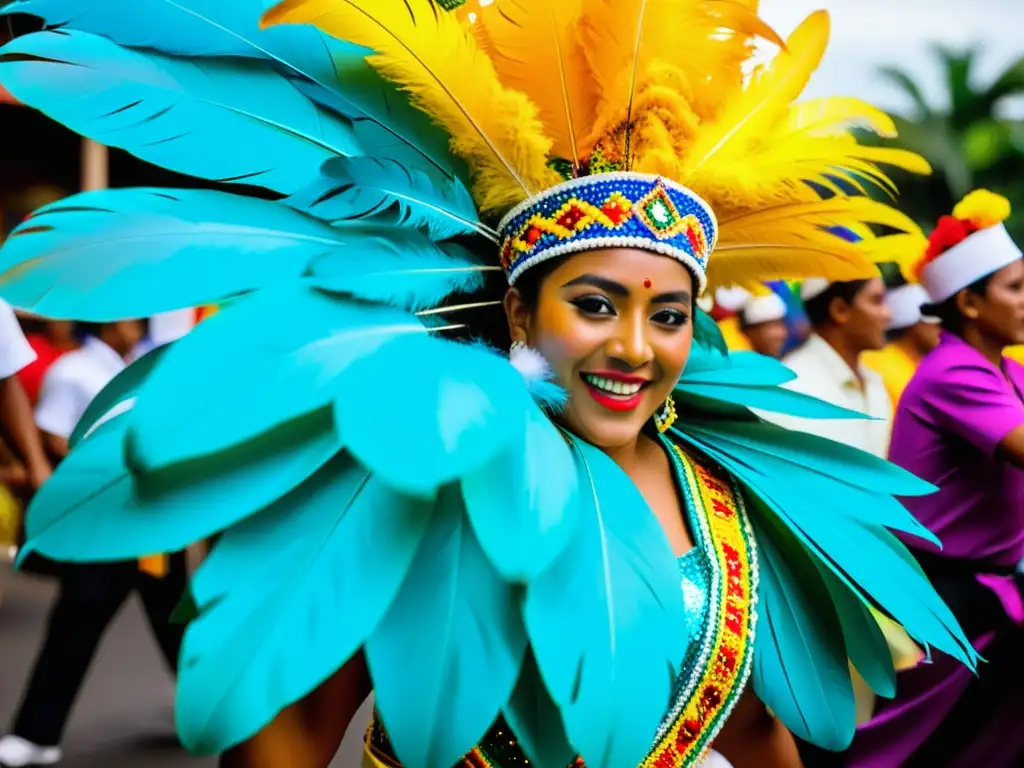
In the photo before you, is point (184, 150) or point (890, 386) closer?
point (184, 150)

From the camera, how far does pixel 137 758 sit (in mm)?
3537

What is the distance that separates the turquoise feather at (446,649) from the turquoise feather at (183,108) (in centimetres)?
48

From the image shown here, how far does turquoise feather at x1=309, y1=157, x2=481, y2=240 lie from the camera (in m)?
1.26

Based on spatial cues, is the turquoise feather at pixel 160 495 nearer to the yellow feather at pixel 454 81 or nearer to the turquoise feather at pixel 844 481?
the yellow feather at pixel 454 81

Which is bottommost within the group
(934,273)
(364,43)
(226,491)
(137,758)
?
(137,758)

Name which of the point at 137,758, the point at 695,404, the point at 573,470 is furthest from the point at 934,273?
the point at 137,758

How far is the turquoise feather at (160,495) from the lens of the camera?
1.03m

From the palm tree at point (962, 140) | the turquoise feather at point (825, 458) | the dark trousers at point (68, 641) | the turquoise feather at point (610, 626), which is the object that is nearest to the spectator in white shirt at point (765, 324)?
the dark trousers at point (68, 641)

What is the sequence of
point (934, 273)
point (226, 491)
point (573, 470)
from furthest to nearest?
point (934, 273), point (573, 470), point (226, 491)

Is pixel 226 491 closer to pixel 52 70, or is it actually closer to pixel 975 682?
pixel 52 70

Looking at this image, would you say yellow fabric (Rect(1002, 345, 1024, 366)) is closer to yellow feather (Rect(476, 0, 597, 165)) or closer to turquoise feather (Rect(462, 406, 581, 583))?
yellow feather (Rect(476, 0, 597, 165))

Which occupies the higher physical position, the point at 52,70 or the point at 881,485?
the point at 52,70

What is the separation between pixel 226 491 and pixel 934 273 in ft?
9.32

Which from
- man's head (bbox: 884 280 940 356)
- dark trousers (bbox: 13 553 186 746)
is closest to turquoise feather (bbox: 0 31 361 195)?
dark trousers (bbox: 13 553 186 746)
